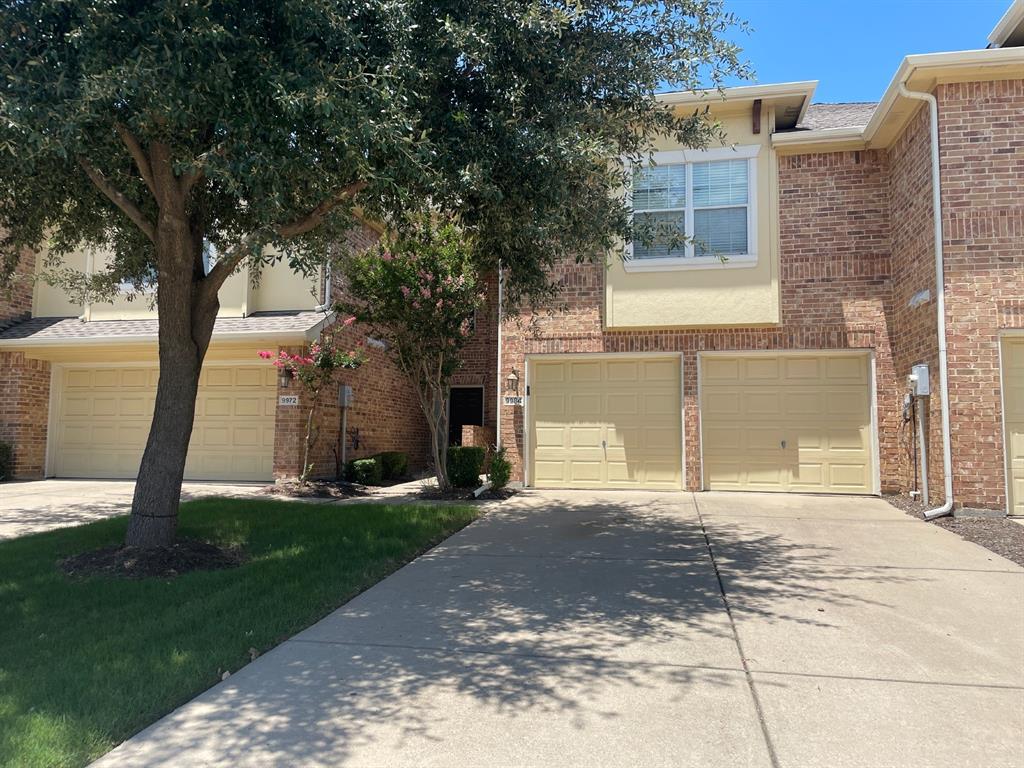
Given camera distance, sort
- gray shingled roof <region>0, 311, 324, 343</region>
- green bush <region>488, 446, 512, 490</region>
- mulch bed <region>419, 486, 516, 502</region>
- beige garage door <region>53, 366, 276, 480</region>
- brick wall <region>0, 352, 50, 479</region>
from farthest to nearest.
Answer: brick wall <region>0, 352, 50, 479</region>
beige garage door <region>53, 366, 276, 480</region>
gray shingled roof <region>0, 311, 324, 343</region>
green bush <region>488, 446, 512, 490</region>
mulch bed <region>419, 486, 516, 502</region>

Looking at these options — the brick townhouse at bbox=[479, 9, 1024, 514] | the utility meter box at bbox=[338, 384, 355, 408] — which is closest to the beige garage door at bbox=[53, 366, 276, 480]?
the utility meter box at bbox=[338, 384, 355, 408]

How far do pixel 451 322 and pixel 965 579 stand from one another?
7.22m

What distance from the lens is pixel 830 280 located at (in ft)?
36.3

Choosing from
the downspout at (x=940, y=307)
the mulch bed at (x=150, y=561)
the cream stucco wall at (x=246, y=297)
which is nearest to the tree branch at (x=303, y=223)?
the mulch bed at (x=150, y=561)

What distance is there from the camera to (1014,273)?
8.84 meters

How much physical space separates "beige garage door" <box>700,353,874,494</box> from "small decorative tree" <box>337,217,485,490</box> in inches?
171

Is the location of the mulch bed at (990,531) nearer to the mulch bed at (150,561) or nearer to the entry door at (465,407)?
the mulch bed at (150,561)

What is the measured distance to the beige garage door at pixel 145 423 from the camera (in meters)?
13.1

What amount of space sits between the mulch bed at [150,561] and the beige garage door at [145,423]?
257 inches

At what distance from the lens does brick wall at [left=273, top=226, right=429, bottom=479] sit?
12227 mm

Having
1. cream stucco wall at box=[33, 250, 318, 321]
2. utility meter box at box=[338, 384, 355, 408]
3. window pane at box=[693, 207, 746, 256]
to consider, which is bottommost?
utility meter box at box=[338, 384, 355, 408]

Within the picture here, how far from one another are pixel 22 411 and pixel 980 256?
54.6 ft

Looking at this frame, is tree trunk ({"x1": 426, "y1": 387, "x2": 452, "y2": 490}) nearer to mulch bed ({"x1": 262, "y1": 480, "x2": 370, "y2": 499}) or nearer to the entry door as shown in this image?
mulch bed ({"x1": 262, "y1": 480, "x2": 370, "y2": 499})

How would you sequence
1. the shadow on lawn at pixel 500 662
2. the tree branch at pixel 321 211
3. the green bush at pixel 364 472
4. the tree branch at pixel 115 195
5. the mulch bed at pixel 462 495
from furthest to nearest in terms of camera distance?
the green bush at pixel 364 472, the mulch bed at pixel 462 495, the tree branch at pixel 321 211, the tree branch at pixel 115 195, the shadow on lawn at pixel 500 662
